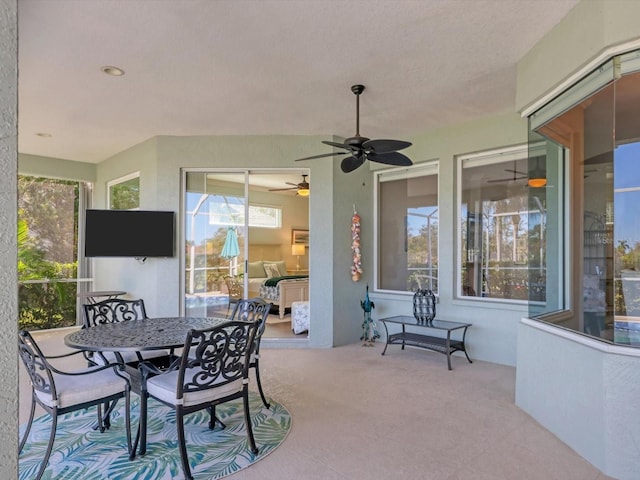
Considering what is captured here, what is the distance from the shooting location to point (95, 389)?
2488 mm

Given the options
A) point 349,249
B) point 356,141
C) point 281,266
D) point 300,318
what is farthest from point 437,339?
point 281,266

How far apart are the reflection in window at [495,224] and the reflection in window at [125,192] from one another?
4.72 m

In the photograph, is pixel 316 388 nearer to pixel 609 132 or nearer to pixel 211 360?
pixel 211 360

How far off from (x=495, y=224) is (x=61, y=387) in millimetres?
4574

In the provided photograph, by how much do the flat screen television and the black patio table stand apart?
2310mm

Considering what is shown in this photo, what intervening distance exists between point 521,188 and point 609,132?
69.7 inches

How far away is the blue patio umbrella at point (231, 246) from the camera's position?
5.77 meters

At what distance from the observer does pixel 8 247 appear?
1.18 metres

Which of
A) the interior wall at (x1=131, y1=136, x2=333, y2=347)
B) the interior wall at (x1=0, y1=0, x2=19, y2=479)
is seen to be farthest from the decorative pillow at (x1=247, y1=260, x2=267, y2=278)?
the interior wall at (x1=0, y1=0, x2=19, y2=479)

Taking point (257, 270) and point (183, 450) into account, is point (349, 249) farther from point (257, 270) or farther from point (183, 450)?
point (183, 450)

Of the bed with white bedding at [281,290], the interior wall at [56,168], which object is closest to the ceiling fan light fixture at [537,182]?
the bed with white bedding at [281,290]

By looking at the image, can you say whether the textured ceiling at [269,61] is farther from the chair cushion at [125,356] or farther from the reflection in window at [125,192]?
the chair cushion at [125,356]

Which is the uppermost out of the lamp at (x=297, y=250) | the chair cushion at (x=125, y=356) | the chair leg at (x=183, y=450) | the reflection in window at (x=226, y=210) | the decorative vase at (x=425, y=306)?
the reflection in window at (x=226, y=210)

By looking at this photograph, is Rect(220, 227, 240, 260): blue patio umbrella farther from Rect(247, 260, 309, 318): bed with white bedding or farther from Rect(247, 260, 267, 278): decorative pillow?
Rect(247, 260, 267, 278): decorative pillow
